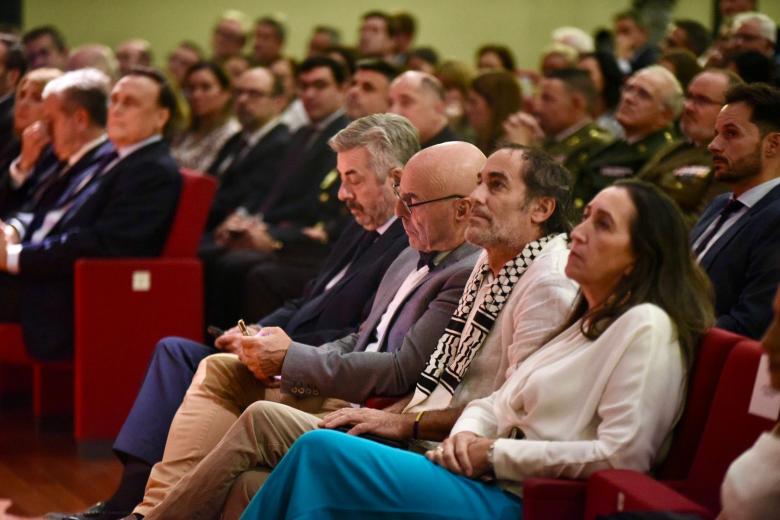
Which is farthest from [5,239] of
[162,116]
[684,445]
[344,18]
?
[344,18]

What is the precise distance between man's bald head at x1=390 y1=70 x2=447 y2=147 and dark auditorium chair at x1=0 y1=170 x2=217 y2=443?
1.11 meters

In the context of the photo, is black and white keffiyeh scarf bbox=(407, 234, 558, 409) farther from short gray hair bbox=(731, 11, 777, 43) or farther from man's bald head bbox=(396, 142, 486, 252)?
short gray hair bbox=(731, 11, 777, 43)

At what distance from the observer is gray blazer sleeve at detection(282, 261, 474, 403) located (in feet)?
10.2

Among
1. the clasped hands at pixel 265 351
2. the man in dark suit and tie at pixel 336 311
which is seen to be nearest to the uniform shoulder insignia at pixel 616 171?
the man in dark suit and tie at pixel 336 311

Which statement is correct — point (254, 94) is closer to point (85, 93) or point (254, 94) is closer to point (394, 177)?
point (85, 93)

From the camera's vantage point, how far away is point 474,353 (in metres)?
2.89

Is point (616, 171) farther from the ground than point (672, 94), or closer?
closer

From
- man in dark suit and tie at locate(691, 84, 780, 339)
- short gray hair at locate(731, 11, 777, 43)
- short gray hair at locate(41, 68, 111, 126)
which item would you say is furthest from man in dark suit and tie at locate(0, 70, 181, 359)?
short gray hair at locate(731, 11, 777, 43)

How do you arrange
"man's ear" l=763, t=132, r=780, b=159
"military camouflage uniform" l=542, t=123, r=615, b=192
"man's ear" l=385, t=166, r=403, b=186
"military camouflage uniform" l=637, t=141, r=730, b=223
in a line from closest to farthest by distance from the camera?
"man's ear" l=763, t=132, r=780, b=159, "man's ear" l=385, t=166, r=403, b=186, "military camouflage uniform" l=637, t=141, r=730, b=223, "military camouflage uniform" l=542, t=123, r=615, b=192

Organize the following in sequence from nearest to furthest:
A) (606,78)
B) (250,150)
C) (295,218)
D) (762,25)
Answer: (762,25), (295,218), (250,150), (606,78)

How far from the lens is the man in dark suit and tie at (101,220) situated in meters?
4.66

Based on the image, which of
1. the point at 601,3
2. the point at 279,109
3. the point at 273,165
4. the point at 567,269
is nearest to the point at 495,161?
the point at 567,269

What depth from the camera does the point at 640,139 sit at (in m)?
5.14

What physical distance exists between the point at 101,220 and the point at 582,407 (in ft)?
8.82
